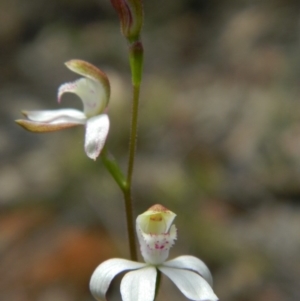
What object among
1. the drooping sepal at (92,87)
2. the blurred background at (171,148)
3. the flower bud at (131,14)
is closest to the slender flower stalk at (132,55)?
the flower bud at (131,14)

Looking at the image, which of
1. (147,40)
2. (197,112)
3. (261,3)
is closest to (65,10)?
(147,40)

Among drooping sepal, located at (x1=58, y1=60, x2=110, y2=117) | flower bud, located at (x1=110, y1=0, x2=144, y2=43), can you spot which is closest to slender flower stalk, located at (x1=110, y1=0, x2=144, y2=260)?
flower bud, located at (x1=110, y1=0, x2=144, y2=43)

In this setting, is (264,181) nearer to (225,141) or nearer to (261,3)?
(225,141)

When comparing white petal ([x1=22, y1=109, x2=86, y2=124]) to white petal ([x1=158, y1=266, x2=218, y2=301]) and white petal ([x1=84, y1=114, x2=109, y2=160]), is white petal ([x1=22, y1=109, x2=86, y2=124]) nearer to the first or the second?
white petal ([x1=84, y1=114, x2=109, y2=160])

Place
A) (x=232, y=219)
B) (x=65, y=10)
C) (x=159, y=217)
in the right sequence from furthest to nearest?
1. (x=65, y=10)
2. (x=232, y=219)
3. (x=159, y=217)

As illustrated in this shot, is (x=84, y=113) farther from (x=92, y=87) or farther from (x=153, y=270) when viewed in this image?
(x=153, y=270)

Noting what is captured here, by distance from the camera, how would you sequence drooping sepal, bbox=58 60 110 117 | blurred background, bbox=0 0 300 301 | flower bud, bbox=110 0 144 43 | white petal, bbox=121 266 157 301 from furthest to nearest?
blurred background, bbox=0 0 300 301 → drooping sepal, bbox=58 60 110 117 → flower bud, bbox=110 0 144 43 → white petal, bbox=121 266 157 301

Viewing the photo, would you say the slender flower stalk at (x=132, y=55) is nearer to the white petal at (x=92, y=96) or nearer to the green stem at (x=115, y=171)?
the green stem at (x=115, y=171)
